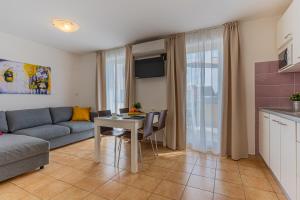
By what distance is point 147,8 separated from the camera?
7.60 feet

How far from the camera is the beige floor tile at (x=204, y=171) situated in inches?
84.7

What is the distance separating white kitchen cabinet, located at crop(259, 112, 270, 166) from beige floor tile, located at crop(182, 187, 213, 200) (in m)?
1.08

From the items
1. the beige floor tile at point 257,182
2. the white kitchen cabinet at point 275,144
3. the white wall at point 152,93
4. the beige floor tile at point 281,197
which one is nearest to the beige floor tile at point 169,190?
the beige floor tile at point 257,182

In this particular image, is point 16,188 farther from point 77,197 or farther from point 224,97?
point 224,97

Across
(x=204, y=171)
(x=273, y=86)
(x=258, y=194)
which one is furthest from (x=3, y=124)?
(x=273, y=86)

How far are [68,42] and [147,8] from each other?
237 cm

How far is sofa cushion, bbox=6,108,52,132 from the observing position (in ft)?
9.83

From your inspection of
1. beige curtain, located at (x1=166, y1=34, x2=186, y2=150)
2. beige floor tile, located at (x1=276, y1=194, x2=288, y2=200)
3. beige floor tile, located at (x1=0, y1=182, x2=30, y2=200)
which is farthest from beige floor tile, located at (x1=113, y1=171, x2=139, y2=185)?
beige floor tile, located at (x1=276, y1=194, x2=288, y2=200)

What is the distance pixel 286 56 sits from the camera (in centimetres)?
214

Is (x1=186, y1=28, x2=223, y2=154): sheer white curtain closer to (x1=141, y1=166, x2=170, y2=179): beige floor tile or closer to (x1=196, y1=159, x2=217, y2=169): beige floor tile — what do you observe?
(x1=196, y1=159, x2=217, y2=169): beige floor tile

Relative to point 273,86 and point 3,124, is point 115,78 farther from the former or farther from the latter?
point 273,86

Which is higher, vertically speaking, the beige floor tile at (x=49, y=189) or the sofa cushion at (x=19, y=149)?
the sofa cushion at (x=19, y=149)

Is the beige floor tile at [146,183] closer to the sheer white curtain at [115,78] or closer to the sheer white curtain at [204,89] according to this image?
the sheer white curtain at [204,89]

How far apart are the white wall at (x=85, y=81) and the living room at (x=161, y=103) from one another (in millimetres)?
576
